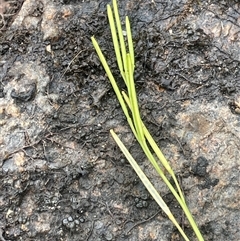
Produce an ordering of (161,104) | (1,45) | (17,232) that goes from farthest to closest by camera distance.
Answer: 1. (1,45)
2. (161,104)
3. (17,232)

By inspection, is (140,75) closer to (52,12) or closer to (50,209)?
(52,12)

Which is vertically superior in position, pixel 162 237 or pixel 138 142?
pixel 138 142

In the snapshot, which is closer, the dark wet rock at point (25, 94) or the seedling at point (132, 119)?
the seedling at point (132, 119)

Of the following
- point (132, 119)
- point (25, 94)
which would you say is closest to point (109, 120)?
point (132, 119)

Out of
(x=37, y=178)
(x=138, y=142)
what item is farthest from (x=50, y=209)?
(x=138, y=142)

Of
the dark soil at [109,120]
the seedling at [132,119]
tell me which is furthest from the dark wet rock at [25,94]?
the seedling at [132,119]

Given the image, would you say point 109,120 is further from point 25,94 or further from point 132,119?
point 25,94

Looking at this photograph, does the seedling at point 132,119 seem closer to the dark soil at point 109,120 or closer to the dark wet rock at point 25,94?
the dark soil at point 109,120
